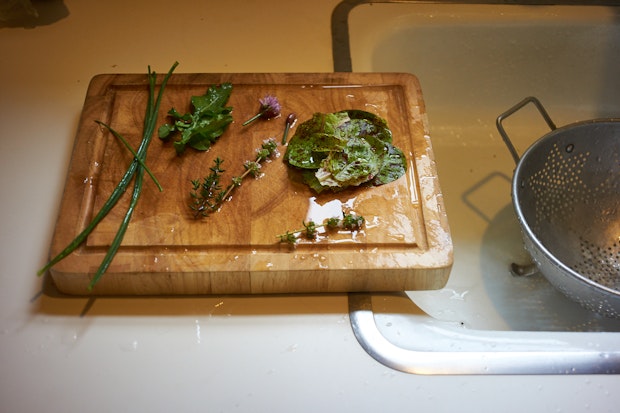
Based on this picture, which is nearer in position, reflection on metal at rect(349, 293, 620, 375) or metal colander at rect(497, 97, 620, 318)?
reflection on metal at rect(349, 293, 620, 375)

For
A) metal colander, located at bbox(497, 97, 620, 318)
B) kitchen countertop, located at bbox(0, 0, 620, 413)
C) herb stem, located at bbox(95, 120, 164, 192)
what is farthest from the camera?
metal colander, located at bbox(497, 97, 620, 318)

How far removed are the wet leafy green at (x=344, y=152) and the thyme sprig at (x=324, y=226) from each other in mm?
57

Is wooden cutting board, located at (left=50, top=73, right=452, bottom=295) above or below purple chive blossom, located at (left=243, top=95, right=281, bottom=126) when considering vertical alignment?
below

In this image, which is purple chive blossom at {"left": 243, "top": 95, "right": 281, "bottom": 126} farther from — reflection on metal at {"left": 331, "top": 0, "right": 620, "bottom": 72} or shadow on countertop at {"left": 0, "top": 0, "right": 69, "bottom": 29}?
shadow on countertop at {"left": 0, "top": 0, "right": 69, "bottom": 29}

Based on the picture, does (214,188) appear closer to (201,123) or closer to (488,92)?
(201,123)

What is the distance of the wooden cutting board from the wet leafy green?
2 centimetres

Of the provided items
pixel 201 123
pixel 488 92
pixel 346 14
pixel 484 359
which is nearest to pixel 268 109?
pixel 201 123

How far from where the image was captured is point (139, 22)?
116 centimetres

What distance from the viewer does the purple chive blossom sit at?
0.94 metres

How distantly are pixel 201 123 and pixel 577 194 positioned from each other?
68cm

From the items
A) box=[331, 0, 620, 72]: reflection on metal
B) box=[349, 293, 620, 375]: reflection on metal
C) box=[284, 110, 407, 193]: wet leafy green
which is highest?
box=[331, 0, 620, 72]: reflection on metal

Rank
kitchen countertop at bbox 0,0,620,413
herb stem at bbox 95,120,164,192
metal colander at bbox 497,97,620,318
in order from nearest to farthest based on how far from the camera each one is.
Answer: kitchen countertop at bbox 0,0,620,413 < herb stem at bbox 95,120,164,192 < metal colander at bbox 497,97,620,318

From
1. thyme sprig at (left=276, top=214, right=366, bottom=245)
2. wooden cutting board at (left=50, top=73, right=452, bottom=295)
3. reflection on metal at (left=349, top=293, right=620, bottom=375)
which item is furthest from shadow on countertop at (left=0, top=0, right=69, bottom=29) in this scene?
reflection on metal at (left=349, top=293, right=620, bottom=375)

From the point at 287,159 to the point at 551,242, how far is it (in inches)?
20.1
